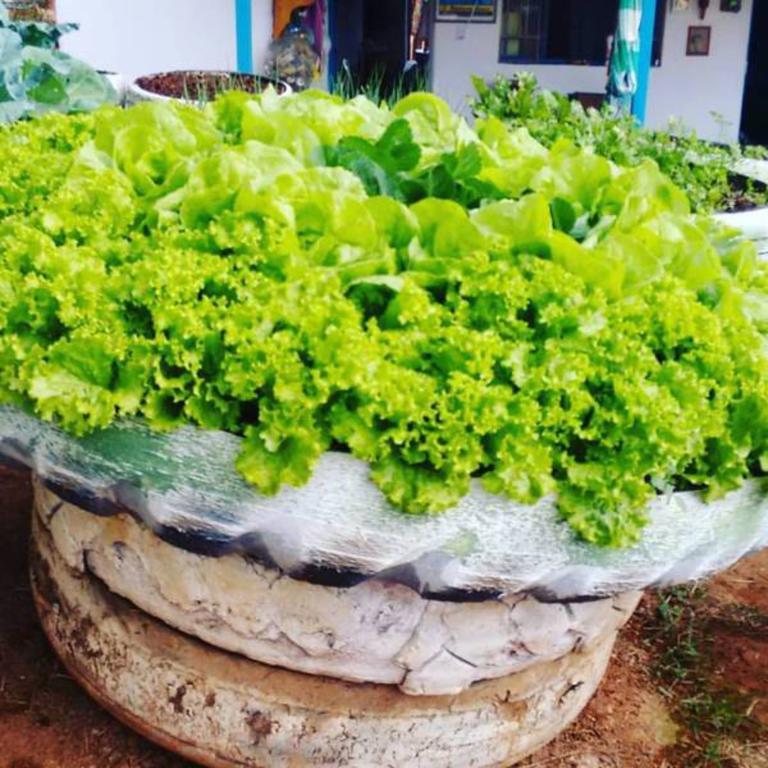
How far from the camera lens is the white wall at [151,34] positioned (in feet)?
21.8

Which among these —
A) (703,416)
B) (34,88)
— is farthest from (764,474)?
(34,88)

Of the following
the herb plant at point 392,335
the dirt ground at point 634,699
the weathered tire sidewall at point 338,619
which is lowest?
the dirt ground at point 634,699

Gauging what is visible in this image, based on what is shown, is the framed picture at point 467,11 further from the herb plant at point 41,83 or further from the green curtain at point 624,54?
the herb plant at point 41,83

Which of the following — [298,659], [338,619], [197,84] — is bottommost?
Answer: [298,659]

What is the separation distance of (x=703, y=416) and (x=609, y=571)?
30 centimetres

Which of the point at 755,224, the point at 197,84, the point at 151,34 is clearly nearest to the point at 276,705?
the point at 755,224

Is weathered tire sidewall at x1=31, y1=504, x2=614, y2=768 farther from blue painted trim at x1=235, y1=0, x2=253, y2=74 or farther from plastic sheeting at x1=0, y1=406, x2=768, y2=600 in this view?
blue painted trim at x1=235, y1=0, x2=253, y2=74

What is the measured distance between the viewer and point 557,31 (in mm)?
11539

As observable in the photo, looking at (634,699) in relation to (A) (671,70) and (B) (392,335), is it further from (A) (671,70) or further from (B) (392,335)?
(A) (671,70)

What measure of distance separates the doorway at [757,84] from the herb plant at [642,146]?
9.21 m

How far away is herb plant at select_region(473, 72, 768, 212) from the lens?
163 inches

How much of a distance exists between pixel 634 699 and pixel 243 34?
275 inches

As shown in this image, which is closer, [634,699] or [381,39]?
[634,699]

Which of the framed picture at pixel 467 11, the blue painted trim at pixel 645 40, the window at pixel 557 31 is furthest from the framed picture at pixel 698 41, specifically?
the blue painted trim at pixel 645 40
